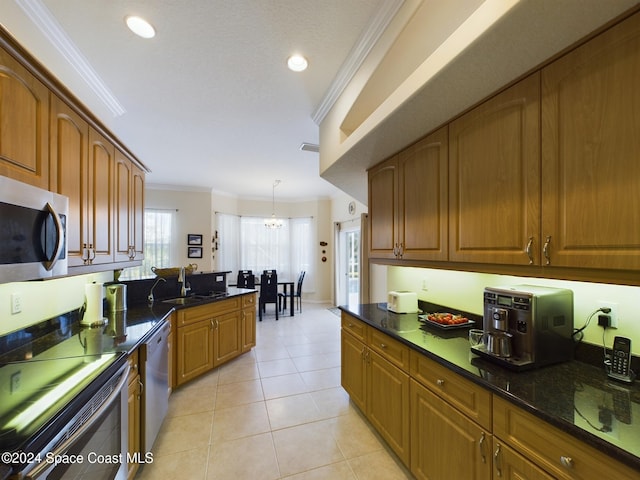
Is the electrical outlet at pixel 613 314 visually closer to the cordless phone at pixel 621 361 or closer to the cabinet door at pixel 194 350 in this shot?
the cordless phone at pixel 621 361

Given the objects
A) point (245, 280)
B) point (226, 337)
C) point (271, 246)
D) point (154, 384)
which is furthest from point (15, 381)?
point (271, 246)

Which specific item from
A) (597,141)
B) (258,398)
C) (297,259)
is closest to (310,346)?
(258,398)

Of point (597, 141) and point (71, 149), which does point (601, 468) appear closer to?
point (597, 141)

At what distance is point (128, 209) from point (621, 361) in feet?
11.3

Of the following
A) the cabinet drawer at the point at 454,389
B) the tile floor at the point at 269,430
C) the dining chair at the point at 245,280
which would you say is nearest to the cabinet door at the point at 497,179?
the cabinet drawer at the point at 454,389

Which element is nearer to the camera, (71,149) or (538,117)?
(538,117)

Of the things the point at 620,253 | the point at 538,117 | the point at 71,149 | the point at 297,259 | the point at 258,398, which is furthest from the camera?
the point at 297,259

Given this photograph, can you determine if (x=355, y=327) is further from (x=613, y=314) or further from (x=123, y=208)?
(x=123, y=208)

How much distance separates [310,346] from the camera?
4324 mm

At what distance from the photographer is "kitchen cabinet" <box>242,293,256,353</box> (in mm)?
3826

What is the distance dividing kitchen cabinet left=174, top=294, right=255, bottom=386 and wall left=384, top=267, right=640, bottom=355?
2022 millimetres

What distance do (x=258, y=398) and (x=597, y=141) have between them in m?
3.15

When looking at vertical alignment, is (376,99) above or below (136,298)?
above

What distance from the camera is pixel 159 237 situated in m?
6.20
